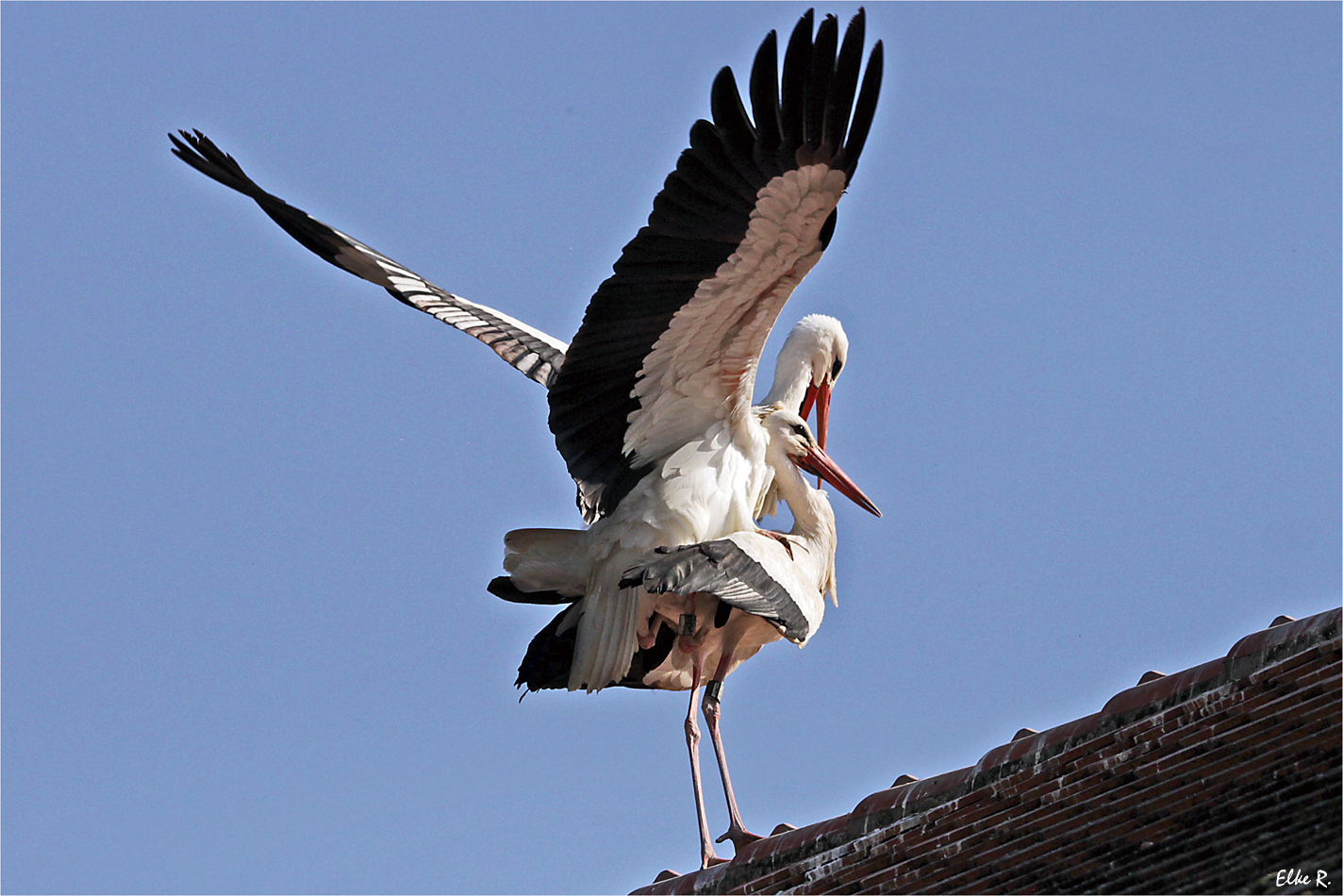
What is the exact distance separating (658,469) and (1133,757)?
3096 mm

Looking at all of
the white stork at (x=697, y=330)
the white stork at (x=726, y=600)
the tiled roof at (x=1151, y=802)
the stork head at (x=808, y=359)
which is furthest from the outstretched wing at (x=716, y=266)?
the tiled roof at (x=1151, y=802)

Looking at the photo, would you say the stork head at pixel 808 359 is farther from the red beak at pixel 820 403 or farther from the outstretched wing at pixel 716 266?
the outstretched wing at pixel 716 266

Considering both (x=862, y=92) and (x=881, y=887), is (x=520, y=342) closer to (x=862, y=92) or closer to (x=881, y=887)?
(x=862, y=92)

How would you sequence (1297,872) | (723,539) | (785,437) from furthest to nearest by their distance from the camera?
(785,437)
(723,539)
(1297,872)

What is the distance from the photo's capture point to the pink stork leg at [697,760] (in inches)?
340

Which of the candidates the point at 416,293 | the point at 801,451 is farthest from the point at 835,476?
the point at 416,293

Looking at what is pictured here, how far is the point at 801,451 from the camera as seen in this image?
9539 millimetres

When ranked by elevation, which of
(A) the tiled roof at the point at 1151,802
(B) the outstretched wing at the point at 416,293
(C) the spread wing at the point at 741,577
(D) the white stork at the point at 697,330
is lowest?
(A) the tiled roof at the point at 1151,802

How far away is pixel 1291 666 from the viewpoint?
641 cm

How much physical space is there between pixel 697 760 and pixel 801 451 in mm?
1755

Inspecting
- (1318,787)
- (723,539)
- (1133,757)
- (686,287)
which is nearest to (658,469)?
(723,539)

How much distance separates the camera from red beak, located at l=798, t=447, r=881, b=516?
976cm

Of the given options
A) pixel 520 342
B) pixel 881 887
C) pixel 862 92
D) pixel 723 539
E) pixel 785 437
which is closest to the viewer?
pixel 881 887

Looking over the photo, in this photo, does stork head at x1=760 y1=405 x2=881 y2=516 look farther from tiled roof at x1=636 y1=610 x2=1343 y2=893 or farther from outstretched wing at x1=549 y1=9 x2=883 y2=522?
tiled roof at x1=636 y1=610 x2=1343 y2=893
